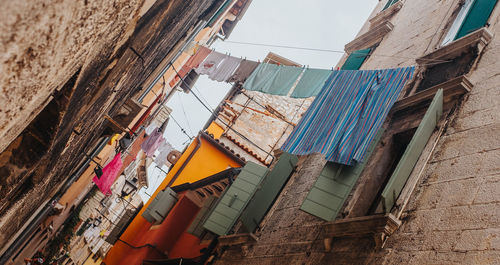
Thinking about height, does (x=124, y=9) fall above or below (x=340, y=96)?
below

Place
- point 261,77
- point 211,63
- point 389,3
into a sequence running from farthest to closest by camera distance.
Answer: point 211,63 < point 389,3 < point 261,77

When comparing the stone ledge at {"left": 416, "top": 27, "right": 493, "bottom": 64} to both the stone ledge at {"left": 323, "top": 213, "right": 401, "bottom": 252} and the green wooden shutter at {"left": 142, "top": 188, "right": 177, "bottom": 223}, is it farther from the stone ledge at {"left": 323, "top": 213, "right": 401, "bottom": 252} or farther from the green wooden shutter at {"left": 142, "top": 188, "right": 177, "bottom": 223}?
the green wooden shutter at {"left": 142, "top": 188, "right": 177, "bottom": 223}

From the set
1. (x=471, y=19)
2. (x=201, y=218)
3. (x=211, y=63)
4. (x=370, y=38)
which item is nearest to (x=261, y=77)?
(x=370, y=38)

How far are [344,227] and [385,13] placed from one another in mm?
8925

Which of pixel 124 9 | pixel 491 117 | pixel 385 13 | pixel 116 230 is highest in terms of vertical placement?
pixel 385 13

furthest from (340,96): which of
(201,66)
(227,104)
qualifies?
(227,104)

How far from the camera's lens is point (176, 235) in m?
15.5

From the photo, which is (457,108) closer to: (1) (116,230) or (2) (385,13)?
(2) (385,13)

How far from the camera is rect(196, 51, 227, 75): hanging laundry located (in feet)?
53.0

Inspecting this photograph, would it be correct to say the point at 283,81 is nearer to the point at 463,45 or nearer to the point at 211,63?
the point at 211,63

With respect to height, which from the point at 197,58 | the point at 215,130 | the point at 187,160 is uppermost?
the point at 197,58

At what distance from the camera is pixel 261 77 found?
42.0 ft

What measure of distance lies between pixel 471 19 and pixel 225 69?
9758 millimetres

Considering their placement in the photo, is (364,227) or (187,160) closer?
(364,227)
